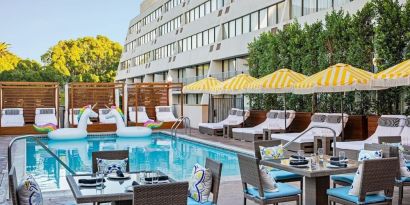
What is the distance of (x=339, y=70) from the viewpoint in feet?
43.7

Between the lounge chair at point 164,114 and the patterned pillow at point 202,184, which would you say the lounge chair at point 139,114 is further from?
the patterned pillow at point 202,184

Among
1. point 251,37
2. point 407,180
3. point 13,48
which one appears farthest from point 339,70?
point 13,48

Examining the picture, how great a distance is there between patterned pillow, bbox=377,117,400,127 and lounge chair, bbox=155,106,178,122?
14.9m

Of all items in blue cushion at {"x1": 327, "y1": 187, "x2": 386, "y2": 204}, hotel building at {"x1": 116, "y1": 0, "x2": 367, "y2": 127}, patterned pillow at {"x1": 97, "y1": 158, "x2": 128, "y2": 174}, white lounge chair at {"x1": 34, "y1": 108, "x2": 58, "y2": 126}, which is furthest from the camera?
hotel building at {"x1": 116, "y1": 0, "x2": 367, "y2": 127}

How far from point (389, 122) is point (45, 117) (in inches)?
680

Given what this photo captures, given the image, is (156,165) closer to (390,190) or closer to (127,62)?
(390,190)

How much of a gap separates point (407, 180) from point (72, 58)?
58703 mm

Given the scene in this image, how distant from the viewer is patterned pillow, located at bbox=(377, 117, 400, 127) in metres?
12.5

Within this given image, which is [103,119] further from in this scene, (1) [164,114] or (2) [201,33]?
(2) [201,33]

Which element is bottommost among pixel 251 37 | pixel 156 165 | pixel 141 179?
pixel 156 165

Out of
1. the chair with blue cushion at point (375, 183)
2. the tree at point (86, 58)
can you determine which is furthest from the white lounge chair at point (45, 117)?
the tree at point (86, 58)

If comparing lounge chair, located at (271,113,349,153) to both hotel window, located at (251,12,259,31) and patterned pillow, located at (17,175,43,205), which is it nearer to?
patterned pillow, located at (17,175,43,205)

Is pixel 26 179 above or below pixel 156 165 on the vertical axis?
above

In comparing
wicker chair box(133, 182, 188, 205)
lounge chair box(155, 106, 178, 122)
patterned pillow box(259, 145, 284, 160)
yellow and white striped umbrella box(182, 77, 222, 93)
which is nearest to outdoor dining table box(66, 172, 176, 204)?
wicker chair box(133, 182, 188, 205)
